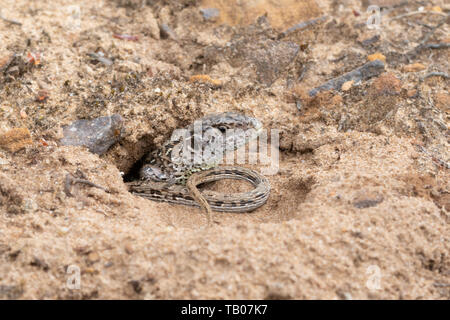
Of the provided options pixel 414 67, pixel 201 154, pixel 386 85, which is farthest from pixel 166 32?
pixel 414 67

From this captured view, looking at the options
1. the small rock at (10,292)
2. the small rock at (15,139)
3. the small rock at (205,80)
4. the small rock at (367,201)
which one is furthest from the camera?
the small rock at (205,80)

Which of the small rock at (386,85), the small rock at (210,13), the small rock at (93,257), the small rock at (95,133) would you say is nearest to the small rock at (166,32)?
the small rock at (210,13)

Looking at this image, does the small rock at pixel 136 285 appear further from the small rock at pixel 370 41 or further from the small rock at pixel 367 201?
the small rock at pixel 370 41

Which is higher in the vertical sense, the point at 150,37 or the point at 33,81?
the point at 150,37

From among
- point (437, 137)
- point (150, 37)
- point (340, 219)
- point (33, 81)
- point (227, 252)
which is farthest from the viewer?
point (150, 37)

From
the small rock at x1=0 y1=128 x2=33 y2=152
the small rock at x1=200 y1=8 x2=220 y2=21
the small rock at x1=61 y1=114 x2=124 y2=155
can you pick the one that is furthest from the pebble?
the small rock at x1=0 y1=128 x2=33 y2=152

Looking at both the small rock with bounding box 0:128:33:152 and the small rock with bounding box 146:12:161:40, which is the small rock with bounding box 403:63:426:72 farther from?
the small rock with bounding box 0:128:33:152
